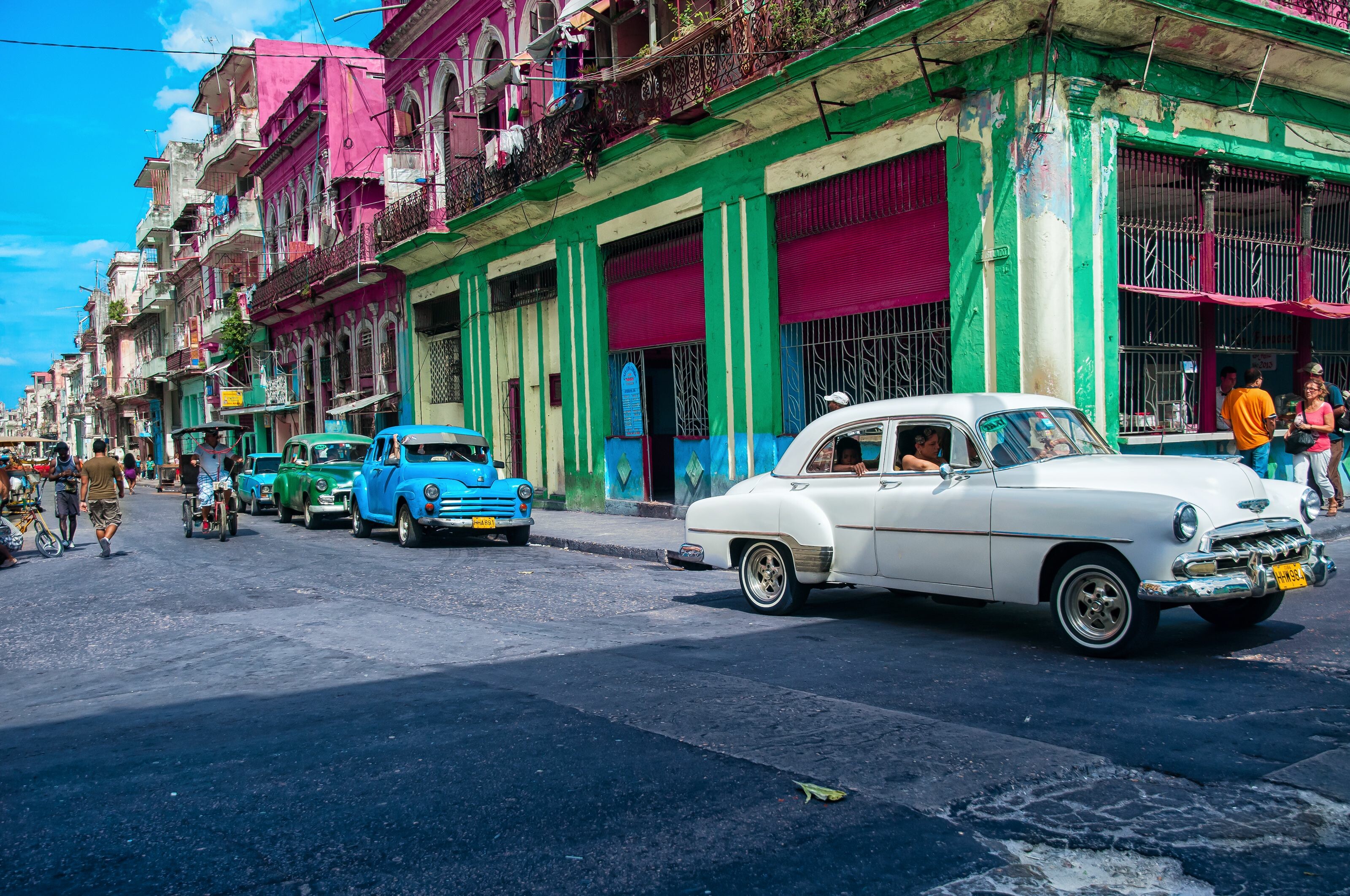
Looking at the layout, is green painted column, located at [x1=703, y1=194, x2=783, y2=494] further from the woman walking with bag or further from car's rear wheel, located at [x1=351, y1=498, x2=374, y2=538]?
the woman walking with bag

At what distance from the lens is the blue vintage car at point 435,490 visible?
552 inches

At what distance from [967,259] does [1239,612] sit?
591cm

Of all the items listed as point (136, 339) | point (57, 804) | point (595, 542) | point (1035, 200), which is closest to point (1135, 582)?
point (57, 804)

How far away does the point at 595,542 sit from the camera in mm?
13711

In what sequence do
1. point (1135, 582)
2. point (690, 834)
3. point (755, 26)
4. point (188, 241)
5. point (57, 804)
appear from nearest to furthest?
point (690, 834) → point (57, 804) → point (1135, 582) → point (755, 26) → point (188, 241)

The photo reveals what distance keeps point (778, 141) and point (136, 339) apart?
59420mm

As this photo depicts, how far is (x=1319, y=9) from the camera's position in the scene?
1192 centimetres

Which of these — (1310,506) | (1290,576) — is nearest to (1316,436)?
(1310,506)

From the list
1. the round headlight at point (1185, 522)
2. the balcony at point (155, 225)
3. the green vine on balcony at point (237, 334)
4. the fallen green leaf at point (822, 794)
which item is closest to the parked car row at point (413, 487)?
the round headlight at point (1185, 522)

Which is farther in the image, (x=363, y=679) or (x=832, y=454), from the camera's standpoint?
(x=832, y=454)

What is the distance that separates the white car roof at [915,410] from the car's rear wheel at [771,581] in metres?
0.62

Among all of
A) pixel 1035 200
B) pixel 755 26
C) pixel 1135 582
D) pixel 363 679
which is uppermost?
pixel 755 26

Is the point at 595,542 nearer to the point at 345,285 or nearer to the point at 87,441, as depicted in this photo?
the point at 345,285

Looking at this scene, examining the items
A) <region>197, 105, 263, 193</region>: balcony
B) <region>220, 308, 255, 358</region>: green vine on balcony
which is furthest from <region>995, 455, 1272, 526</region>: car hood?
<region>220, 308, 255, 358</region>: green vine on balcony
